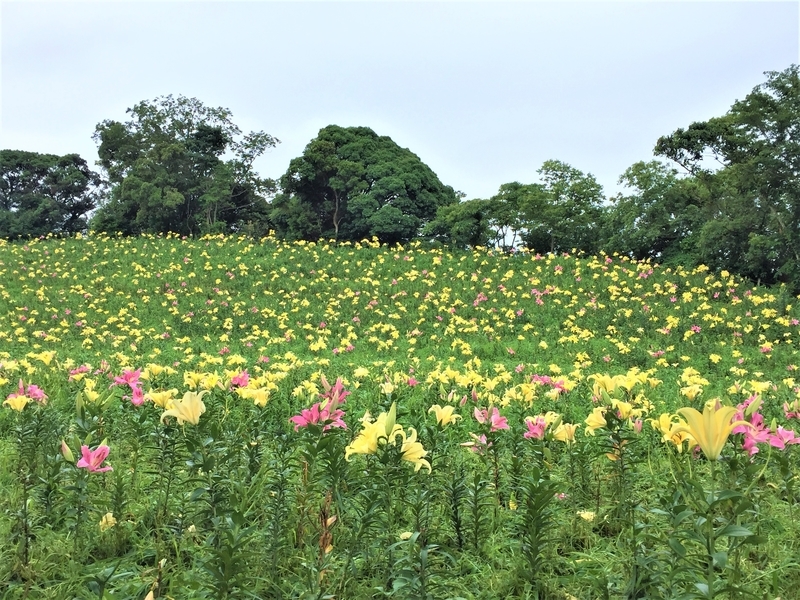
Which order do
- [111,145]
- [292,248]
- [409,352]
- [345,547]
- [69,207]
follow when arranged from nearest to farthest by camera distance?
[345,547], [409,352], [292,248], [111,145], [69,207]

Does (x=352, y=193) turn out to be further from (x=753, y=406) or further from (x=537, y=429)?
(x=753, y=406)

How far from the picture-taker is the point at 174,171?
24.0m

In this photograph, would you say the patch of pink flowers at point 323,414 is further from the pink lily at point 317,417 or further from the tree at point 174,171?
the tree at point 174,171

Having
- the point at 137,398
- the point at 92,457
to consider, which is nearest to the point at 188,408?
the point at 92,457

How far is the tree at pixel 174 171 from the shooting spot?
22320mm

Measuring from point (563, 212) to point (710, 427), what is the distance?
21677 millimetres

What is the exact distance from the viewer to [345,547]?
5.92 ft

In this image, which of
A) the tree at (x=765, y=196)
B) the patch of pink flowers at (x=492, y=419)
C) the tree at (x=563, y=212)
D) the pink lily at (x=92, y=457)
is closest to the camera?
the pink lily at (x=92, y=457)

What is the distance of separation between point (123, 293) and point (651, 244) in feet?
51.1

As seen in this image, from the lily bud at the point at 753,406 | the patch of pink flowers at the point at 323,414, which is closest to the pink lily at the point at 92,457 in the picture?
the patch of pink flowers at the point at 323,414

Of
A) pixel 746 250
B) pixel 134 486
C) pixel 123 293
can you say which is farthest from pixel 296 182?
pixel 134 486

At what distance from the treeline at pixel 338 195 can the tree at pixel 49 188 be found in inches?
2.6

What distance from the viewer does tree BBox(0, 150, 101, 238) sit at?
A: 27641 mm

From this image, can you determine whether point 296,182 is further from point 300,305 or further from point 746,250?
point 746,250
